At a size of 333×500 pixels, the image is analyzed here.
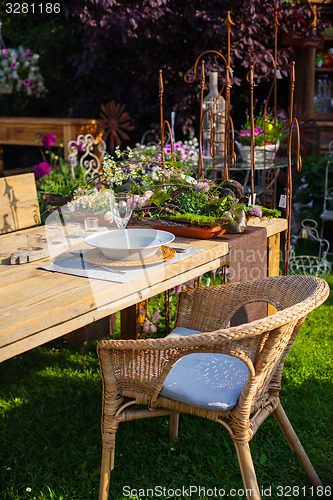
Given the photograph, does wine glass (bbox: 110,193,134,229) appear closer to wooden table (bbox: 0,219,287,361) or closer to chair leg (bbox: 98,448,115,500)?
wooden table (bbox: 0,219,287,361)

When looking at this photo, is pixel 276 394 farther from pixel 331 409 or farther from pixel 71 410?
pixel 71 410

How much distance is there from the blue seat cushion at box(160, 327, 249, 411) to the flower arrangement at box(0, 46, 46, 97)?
18.4ft

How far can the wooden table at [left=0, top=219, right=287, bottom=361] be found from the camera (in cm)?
135

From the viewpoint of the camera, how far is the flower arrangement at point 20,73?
6500 millimetres

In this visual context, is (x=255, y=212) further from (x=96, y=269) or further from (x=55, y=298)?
(x=55, y=298)

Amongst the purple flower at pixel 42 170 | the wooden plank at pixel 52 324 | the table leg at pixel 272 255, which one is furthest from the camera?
the purple flower at pixel 42 170

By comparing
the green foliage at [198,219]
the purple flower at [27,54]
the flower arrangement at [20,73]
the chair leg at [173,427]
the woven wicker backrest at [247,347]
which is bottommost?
the chair leg at [173,427]

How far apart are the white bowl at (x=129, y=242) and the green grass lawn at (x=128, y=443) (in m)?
0.88

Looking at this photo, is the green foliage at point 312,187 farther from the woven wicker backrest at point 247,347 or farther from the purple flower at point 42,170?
the woven wicker backrest at point 247,347

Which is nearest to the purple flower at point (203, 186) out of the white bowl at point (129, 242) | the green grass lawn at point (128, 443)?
the white bowl at point (129, 242)

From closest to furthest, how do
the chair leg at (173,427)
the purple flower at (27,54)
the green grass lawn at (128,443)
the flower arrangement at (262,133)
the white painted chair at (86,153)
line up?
the green grass lawn at (128,443) → the chair leg at (173,427) → the white painted chair at (86,153) → the flower arrangement at (262,133) → the purple flower at (27,54)

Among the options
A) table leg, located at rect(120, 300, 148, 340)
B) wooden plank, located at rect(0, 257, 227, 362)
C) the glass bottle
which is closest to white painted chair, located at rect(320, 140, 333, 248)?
the glass bottle

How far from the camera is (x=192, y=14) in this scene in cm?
493

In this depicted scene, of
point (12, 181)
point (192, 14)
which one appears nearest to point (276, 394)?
point (12, 181)
